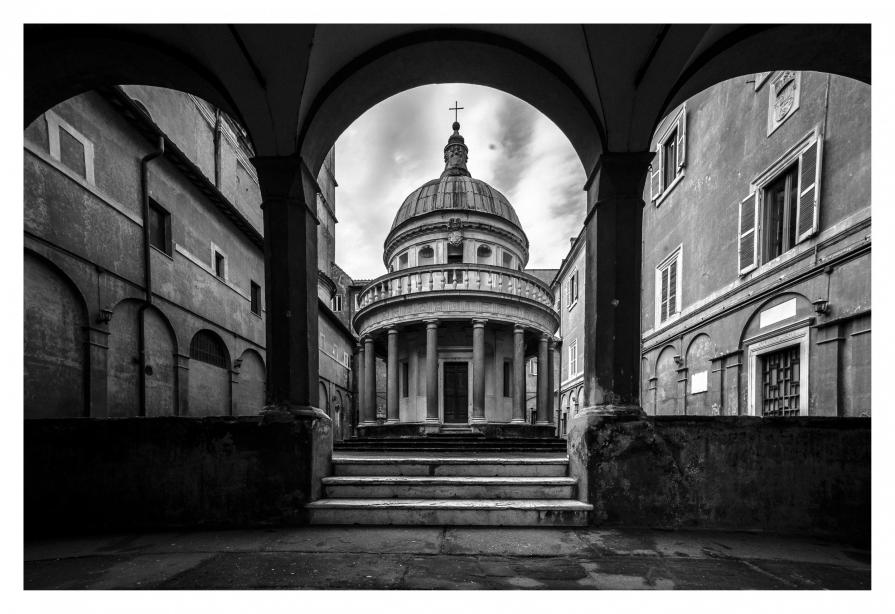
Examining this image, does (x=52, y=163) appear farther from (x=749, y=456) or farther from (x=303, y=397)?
(x=749, y=456)

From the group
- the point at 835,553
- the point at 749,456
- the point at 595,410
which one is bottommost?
the point at 835,553

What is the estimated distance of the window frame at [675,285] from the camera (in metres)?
13.1

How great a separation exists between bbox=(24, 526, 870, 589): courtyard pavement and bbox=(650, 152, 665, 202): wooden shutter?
514 inches

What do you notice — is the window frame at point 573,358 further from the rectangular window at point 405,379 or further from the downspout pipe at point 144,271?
the downspout pipe at point 144,271

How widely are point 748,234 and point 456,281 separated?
7625 mm

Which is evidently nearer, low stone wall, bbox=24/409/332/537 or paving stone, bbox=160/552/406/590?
paving stone, bbox=160/552/406/590

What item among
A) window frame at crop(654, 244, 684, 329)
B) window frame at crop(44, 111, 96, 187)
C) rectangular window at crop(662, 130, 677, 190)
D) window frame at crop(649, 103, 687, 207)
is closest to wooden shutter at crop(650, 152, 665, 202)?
window frame at crop(649, 103, 687, 207)

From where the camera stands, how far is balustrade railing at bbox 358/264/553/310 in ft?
44.7

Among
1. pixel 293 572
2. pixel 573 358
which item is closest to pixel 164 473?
pixel 293 572

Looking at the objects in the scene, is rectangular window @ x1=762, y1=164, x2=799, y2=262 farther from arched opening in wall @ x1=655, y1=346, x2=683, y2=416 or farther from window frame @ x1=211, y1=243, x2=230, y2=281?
window frame @ x1=211, y1=243, x2=230, y2=281

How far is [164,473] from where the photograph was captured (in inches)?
165

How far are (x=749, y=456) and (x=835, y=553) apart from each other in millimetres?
878

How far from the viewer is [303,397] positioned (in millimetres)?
4520

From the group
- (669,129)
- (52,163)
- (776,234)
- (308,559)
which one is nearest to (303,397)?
(308,559)
